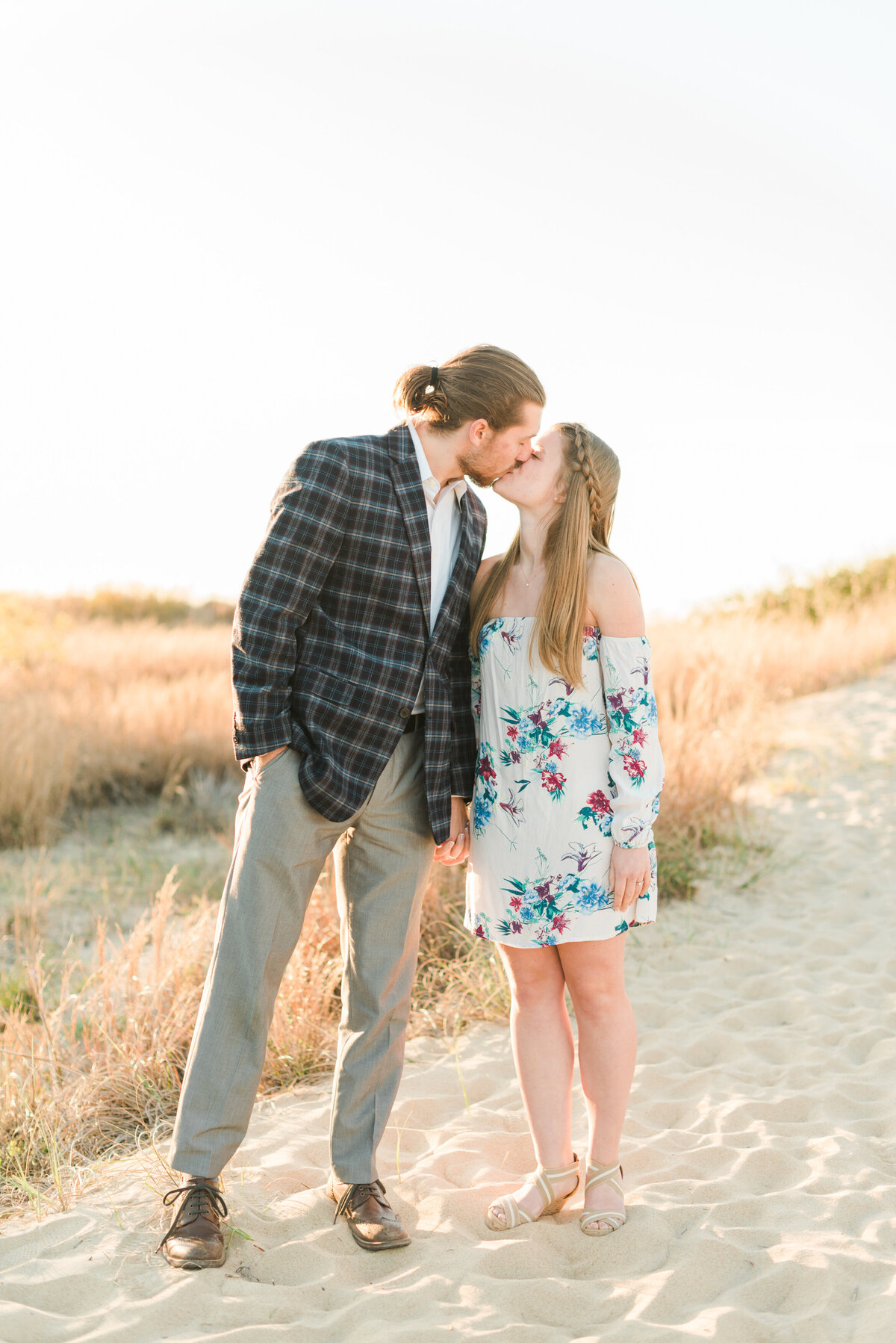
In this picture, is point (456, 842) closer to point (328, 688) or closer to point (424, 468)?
point (328, 688)

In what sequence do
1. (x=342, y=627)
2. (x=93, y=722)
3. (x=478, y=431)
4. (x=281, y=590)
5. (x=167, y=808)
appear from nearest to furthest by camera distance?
1. (x=281, y=590)
2. (x=342, y=627)
3. (x=478, y=431)
4. (x=167, y=808)
5. (x=93, y=722)

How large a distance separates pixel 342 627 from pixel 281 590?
7.6 inches

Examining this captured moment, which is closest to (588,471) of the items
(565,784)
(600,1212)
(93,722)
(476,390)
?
(476,390)

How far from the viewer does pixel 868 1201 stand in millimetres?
2721

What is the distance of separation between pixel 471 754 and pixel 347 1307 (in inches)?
53.1

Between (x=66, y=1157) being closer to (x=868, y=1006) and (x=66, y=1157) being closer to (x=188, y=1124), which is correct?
(x=188, y=1124)

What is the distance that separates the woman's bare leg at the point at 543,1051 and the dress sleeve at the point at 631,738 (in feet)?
1.44

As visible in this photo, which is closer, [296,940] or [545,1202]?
[296,940]

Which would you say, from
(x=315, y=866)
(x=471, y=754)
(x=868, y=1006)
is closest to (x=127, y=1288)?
(x=315, y=866)

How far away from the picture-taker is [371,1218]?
259cm

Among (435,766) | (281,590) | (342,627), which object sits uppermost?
(281,590)

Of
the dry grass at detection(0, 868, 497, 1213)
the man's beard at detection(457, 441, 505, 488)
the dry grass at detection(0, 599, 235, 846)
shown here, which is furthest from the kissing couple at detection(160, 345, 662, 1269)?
the dry grass at detection(0, 599, 235, 846)

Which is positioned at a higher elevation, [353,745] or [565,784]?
[353,745]

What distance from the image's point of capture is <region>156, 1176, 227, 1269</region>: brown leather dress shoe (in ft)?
7.95
